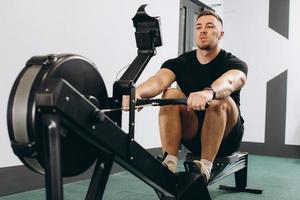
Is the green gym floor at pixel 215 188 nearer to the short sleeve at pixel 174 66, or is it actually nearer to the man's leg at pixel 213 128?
the man's leg at pixel 213 128

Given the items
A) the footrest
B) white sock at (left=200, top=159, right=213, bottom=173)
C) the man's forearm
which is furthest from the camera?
the footrest

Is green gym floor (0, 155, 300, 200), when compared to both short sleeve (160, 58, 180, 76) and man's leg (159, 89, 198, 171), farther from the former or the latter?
short sleeve (160, 58, 180, 76)

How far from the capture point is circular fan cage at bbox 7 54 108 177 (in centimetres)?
118

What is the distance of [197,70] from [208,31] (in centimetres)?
26

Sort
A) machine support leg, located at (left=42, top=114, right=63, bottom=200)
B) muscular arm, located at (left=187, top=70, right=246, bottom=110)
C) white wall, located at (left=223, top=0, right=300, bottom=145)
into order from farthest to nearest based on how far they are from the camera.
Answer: white wall, located at (left=223, top=0, right=300, bottom=145) → muscular arm, located at (left=187, top=70, right=246, bottom=110) → machine support leg, located at (left=42, top=114, right=63, bottom=200)

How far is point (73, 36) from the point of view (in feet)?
9.14

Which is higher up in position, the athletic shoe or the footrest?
the athletic shoe

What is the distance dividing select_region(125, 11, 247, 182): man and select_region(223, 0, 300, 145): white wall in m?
3.09

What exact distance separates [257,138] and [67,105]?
15.2 ft

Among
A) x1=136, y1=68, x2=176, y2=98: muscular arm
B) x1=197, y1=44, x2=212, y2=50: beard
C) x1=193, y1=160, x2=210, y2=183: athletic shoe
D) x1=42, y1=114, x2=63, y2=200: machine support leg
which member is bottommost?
x1=193, y1=160, x2=210, y2=183: athletic shoe

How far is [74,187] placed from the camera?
8.69 ft

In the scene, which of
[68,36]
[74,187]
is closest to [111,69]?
[68,36]

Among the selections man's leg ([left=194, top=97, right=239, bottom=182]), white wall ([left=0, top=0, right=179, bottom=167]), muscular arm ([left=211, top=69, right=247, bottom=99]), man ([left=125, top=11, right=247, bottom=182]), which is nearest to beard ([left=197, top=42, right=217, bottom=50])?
man ([left=125, top=11, right=247, bottom=182])

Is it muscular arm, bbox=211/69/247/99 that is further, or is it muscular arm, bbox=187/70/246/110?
muscular arm, bbox=211/69/247/99
